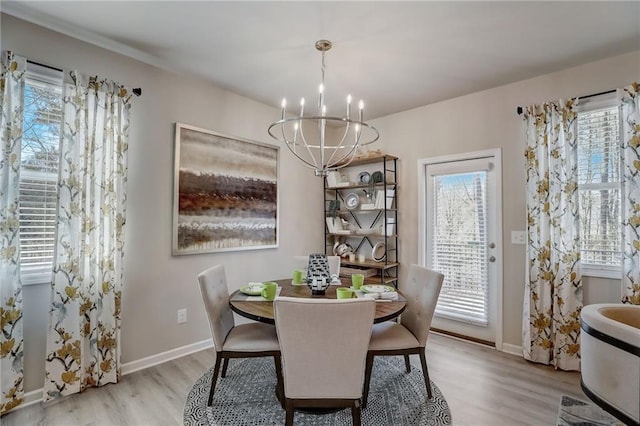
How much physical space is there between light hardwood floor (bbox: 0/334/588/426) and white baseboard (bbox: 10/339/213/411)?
0.05 m

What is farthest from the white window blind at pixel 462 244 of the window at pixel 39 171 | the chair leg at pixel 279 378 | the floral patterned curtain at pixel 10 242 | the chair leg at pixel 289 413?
the floral patterned curtain at pixel 10 242

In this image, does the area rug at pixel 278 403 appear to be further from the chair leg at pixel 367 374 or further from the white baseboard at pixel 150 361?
the white baseboard at pixel 150 361

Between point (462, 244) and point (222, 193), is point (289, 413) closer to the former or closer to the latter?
point (222, 193)

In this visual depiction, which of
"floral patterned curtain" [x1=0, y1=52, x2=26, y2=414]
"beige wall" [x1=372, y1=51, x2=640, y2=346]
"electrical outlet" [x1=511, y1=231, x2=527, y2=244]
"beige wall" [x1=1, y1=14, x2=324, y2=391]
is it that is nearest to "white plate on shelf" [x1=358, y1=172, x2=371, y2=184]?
"beige wall" [x1=372, y1=51, x2=640, y2=346]

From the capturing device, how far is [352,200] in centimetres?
407

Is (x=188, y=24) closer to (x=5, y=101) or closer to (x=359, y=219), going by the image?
(x=5, y=101)

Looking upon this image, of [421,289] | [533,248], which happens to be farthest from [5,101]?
[533,248]

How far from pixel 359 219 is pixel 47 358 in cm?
328

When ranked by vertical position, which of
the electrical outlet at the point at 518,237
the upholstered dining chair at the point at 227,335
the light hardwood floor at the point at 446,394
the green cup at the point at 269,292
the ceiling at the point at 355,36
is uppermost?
the ceiling at the point at 355,36

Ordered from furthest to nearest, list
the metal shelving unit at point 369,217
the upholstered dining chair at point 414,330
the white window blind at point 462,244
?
the metal shelving unit at point 369,217, the white window blind at point 462,244, the upholstered dining chair at point 414,330

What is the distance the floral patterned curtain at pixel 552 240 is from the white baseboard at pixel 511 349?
130 mm

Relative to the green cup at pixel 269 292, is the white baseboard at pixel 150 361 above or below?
below

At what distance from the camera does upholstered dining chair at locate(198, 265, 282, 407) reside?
1.96 m

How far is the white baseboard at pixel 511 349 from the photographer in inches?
113
